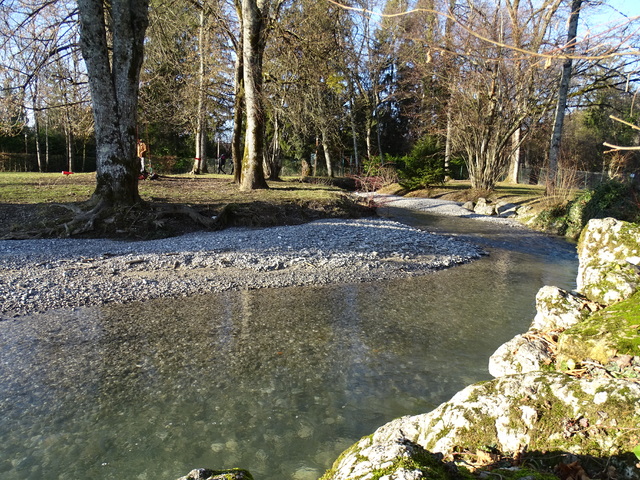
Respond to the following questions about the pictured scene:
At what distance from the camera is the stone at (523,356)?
10.9ft

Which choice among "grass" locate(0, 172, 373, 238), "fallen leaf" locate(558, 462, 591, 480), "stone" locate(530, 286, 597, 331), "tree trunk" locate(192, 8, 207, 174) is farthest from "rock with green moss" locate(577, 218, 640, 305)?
"tree trunk" locate(192, 8, 207, 174)

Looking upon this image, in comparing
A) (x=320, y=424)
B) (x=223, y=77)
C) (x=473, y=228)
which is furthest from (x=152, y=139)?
(x=320, y=424)

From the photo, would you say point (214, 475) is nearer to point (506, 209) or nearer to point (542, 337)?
point (542, 337)

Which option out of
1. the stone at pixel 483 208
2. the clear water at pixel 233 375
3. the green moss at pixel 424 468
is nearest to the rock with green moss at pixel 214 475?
the green moss at pixel 424 468

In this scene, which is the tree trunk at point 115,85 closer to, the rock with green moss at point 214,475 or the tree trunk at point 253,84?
the tree trunk at point 253,84

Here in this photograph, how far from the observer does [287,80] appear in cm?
1805

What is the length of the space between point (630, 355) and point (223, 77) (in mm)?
23365

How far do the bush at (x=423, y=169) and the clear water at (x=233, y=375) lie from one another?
18.7m

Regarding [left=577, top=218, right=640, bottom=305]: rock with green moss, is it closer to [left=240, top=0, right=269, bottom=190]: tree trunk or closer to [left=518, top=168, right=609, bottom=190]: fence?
[left=518, top=168, right=609, bottom=190]: fence

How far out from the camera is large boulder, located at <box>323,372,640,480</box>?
1.83m

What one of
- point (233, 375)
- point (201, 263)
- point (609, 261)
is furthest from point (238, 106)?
point (609, 261)

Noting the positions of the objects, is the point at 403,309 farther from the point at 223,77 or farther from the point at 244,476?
the point at 223,77

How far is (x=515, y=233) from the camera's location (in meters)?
14.7

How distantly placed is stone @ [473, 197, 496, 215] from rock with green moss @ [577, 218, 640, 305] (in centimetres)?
1397
